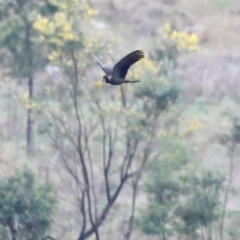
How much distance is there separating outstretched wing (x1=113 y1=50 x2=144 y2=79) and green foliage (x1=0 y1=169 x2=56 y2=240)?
332 inches

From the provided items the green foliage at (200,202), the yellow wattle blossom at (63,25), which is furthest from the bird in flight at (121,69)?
the green foliage at (200,202)

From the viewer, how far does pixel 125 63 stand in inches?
333

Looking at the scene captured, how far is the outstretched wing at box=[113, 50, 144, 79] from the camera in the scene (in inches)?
326

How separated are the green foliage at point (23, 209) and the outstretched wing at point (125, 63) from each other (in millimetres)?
8426

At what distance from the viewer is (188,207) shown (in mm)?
17062

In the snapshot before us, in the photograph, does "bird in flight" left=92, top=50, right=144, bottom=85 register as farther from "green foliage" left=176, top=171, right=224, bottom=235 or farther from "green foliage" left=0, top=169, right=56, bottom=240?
"green foliage" left=176, top=171, right=224, bottom=235

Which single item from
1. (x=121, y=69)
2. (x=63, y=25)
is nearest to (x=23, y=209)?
(x=63, y=25)

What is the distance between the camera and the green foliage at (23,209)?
655 inches

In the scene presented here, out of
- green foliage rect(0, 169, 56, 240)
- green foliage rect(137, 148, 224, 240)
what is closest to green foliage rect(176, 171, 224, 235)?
green foliage rect(137, 148, 224, 240)

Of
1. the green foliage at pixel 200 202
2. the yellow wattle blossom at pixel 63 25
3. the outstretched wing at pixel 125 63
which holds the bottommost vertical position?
the outstretched wing at pixel 125 63

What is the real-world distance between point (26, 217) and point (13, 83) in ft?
38.7

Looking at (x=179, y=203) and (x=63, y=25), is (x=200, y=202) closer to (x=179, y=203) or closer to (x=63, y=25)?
(x=179, y=203)

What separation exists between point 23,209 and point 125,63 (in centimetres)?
884

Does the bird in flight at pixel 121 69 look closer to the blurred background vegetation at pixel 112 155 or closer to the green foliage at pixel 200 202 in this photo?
the blurred background vegetation at pixel 112 155
